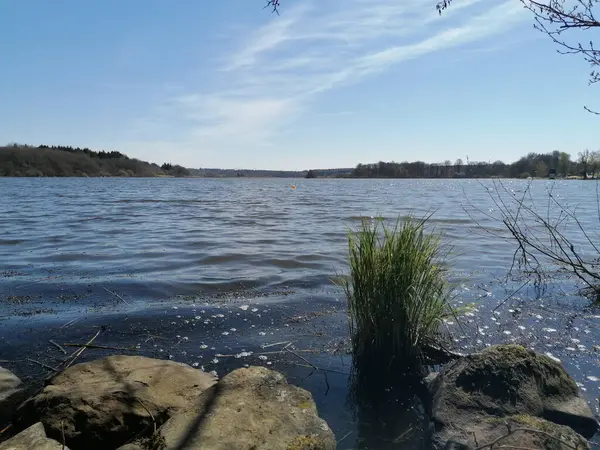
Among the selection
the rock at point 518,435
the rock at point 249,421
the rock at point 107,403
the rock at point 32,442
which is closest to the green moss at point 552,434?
the rock at point 518,435

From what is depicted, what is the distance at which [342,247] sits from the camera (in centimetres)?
1484

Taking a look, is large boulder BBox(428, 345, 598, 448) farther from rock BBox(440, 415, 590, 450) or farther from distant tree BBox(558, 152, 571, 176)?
distant tree BBox(558, 152, 571, 176)

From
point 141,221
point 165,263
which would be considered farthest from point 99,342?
point 141,221

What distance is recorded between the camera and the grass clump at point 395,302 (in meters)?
4.87

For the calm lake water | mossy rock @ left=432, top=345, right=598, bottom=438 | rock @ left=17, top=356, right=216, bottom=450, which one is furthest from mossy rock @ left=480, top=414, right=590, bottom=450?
rock @ left=17, top=356, right=216, bottom=450

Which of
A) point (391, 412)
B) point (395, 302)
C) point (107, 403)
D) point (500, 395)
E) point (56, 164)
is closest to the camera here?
point (107, 403)

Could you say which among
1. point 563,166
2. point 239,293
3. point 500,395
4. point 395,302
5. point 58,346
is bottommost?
point 239,293

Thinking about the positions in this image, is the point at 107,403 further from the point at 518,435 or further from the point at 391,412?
the point at 518,435

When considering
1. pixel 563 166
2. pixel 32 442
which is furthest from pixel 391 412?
pixel 563 166

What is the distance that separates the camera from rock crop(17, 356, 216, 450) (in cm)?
355

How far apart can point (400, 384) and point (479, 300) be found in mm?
4509

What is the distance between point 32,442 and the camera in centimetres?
315

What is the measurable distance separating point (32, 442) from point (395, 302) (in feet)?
11.4

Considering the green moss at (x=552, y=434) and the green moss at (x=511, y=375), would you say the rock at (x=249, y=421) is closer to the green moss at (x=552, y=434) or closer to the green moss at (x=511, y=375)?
the green moss at (x=552, y=434)
